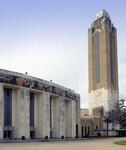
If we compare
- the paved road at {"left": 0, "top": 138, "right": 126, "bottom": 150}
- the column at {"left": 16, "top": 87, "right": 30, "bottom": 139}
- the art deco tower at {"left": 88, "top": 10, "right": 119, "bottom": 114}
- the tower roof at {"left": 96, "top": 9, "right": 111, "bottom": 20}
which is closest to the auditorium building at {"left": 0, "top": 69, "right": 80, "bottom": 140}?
the column at {"left": 16, "top": 87, "right": 30, "bottom": 139}

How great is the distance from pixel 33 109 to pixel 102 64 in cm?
5857

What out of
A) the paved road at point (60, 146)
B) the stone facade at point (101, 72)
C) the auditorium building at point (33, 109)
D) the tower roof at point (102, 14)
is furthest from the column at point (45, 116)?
the tower roof at point (102, 14)

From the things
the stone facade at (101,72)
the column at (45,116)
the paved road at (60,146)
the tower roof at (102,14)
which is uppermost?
the tower roof at (102,14)

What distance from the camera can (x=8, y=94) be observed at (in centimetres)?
6166

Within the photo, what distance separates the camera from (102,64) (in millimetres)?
121500

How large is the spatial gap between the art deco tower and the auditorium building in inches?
1524

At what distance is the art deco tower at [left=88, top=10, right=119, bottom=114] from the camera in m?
120

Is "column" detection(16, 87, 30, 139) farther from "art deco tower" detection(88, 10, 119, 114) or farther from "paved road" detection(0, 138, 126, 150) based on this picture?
"art deco tower" detection(88, 10, 119, 114)

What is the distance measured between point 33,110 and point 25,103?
4876mm

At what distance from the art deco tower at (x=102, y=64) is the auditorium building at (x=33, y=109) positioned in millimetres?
38707

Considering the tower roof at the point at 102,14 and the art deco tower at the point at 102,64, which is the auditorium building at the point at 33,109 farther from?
the tower roof at the point at 102,14

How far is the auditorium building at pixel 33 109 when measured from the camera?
200 feet

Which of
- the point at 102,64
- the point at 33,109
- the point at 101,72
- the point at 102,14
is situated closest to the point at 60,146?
the point at 33,109

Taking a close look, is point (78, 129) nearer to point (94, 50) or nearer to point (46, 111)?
point (46, 111)
